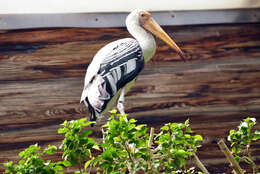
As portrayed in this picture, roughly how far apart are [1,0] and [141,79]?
3.01 ft

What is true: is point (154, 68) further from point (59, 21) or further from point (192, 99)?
point (59, 21)

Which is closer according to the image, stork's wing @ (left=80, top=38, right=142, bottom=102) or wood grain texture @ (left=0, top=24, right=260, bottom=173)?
stork's wing @ (left=80, top=38, right=142, bottom=102)

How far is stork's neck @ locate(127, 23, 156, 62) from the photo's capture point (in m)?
1.39

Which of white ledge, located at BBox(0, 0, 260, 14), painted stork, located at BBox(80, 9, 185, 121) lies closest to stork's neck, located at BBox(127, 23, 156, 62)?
painted stork, located at BBox(80, 9, 185, 121)

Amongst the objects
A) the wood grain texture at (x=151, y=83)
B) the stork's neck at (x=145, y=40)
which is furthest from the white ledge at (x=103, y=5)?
the stork's neck at (x=145, y=40)

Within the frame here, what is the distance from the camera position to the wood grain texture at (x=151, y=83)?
6.34 ft

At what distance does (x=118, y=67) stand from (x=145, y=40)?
0.17 m

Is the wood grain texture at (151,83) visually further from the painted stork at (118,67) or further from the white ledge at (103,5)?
the painted stork at (118,67)

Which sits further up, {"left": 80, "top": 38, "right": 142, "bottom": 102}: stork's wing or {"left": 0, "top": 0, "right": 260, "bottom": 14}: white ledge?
{"left": 0, "top": 0, "right": 260, "bottom": 14}: white ledge

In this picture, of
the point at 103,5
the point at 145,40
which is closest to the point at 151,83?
the point at 103,5

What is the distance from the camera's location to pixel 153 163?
3.03ft

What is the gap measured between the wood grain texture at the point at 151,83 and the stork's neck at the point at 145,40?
2.00 feet

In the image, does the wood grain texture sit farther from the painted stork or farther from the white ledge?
the painted stork

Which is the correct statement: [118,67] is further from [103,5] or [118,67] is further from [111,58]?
[103,5]
